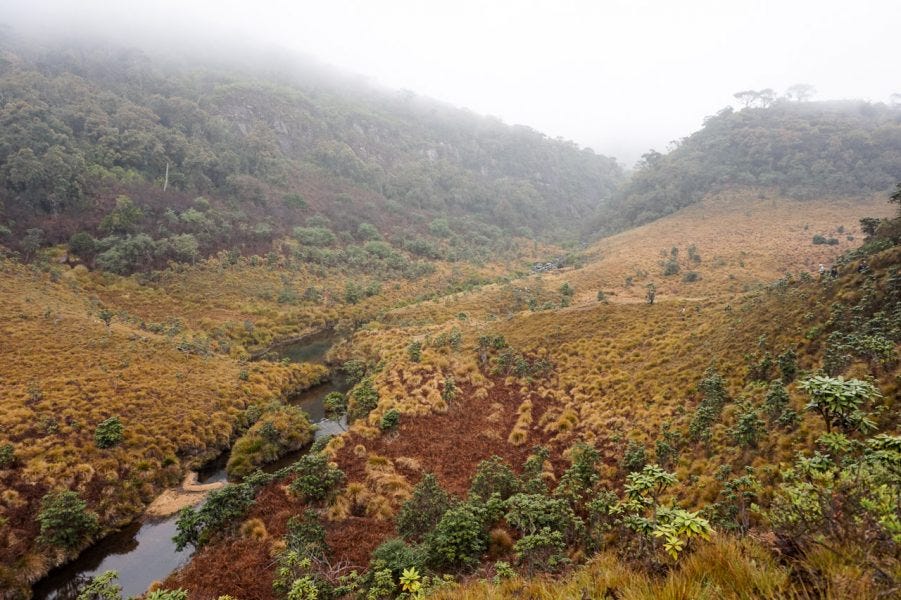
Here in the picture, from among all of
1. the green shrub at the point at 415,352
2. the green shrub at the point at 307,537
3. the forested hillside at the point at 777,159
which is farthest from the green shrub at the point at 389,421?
the forested hillside at the point at 777,159

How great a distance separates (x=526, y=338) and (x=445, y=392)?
9.15 meters

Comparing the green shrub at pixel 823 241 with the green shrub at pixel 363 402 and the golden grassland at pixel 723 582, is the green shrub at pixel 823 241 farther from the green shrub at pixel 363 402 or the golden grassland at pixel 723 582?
the golden grassland at pixel 723 582

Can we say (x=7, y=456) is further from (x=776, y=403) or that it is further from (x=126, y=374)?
(x=776, y=403)

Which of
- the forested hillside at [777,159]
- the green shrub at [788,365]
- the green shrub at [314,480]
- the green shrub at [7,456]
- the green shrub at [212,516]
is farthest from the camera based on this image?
the forested hillside at [777,159]

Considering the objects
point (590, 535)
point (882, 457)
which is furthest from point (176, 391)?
point (882, 457)

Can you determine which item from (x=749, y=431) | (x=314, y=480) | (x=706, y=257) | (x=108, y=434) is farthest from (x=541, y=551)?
(x=706, y=257)

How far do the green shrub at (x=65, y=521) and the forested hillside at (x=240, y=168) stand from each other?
39.3 meters

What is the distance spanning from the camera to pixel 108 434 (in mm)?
20406

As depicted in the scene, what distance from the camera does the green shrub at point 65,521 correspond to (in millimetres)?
15539

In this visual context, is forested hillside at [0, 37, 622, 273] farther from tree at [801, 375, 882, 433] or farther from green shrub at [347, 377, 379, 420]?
tree at [801, 375, 882, 433]

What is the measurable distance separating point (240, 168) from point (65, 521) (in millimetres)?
77399

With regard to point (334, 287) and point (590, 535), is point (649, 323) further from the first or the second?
point (334, 287)

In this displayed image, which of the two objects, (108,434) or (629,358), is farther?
(629,358)

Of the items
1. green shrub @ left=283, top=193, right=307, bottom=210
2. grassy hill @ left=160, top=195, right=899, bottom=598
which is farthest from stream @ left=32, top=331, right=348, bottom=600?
green shrub @ left=283, top=193, right=307, bottom=210
